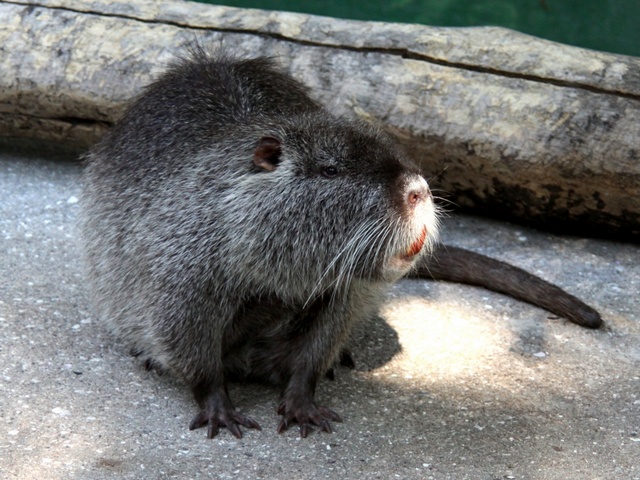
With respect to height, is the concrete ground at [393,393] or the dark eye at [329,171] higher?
the dark eye at [329,171]

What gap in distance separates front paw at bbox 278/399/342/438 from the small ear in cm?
89

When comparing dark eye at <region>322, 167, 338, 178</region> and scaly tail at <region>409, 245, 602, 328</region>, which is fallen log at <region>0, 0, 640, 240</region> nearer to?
scaly tail at <region>409, 245, 602, 328</region>

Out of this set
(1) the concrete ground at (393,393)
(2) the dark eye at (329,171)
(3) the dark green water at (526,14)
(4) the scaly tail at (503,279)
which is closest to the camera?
(1) the concrete ground at (393,393)

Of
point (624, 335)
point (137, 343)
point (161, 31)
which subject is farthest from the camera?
point (161, 31)

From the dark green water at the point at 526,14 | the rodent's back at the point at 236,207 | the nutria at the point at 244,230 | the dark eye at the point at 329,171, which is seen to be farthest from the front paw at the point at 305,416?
the dark green water at the point at 526,14

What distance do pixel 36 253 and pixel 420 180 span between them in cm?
233

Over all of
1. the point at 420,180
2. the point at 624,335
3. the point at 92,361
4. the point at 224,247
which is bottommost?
the point at 92,361

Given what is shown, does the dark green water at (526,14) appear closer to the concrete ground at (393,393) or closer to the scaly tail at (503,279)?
the concrete ground at (393,393)

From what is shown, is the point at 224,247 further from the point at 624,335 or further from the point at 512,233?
the point at 512,233

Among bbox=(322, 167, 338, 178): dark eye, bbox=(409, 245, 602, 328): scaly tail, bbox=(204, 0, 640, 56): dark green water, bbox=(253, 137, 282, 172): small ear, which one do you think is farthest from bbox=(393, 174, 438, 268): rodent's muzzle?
bbox=(204, 0, 640, 56): dark green water

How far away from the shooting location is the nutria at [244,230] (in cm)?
319

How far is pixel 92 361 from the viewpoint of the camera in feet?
12.3

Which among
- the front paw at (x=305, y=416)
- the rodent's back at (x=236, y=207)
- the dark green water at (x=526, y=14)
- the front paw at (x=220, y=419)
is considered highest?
the dark green water at (x=526, y=14)

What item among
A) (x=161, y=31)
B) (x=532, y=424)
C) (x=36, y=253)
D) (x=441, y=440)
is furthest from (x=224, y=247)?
(x=161, y=31)
